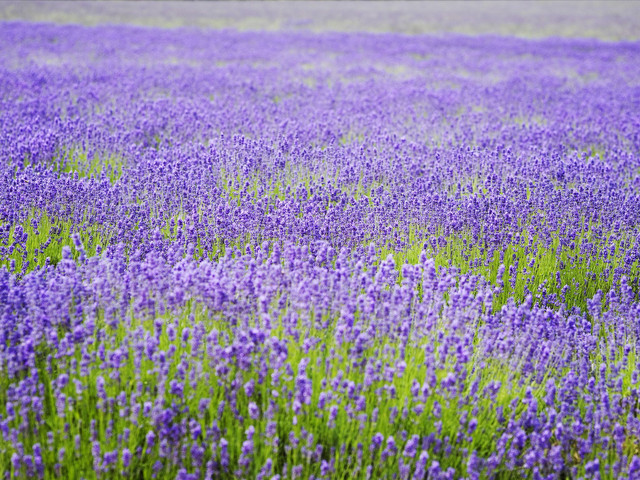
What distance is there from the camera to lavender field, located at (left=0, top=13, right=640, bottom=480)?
6.41 ft

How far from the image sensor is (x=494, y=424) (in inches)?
84.6

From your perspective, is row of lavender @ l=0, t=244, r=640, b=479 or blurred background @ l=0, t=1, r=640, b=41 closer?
row of lavender @ l=0, t=244, r=640, b=479

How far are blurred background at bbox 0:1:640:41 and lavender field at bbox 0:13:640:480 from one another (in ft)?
58.2

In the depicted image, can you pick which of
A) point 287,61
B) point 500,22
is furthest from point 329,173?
point 500,22

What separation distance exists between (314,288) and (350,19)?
28.8 m

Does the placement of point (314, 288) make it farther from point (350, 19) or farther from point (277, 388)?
point (350, 19)

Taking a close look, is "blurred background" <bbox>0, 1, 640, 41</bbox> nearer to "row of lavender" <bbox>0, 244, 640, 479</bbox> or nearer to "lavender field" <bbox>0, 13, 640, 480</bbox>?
"lavender field" <bbox>0, 13, 640, 480</bbox>

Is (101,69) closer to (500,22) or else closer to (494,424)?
(494,424)

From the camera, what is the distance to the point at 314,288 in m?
2.43

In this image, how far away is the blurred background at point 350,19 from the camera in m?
24.5

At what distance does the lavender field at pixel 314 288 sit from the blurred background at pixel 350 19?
699 inches

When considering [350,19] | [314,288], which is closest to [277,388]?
[314,288]

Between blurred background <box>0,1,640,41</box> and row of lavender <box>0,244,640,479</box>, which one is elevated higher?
blurred background <box>0,1,640,41</box>

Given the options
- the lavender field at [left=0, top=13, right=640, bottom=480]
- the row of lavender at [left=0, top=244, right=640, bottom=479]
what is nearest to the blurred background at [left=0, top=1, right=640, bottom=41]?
the lavender field at [left=0, top=13, right=640, bottom=480]
